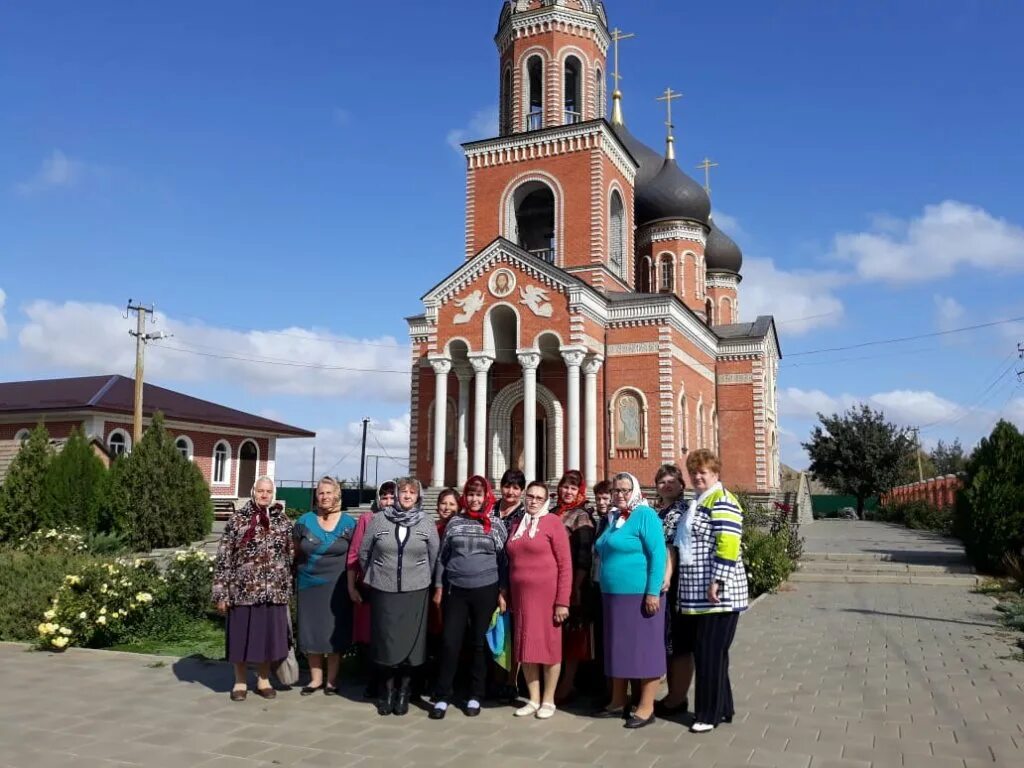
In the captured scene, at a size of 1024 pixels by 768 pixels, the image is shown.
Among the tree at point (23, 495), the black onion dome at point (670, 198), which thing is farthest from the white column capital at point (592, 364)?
the tree at point (23, 495)

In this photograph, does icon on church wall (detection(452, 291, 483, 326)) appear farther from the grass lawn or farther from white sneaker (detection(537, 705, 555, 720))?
white sneaker (detection(537, 705, 555, 720))

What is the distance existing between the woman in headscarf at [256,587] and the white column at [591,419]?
54.9 ft

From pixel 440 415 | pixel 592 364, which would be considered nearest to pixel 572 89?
pixel 592 364

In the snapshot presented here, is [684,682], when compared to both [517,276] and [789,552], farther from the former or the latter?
[517,276]

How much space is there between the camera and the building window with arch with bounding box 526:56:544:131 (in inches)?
1065

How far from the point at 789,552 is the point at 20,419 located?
87.7 feet

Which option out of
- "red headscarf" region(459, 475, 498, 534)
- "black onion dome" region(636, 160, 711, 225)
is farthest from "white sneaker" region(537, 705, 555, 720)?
"black onion dome" region(636, 160, 711, 225)

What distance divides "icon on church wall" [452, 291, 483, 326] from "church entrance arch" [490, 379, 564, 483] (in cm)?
289

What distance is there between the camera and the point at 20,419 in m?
28.9

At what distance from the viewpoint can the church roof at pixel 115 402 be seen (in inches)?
1118

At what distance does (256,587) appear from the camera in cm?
629

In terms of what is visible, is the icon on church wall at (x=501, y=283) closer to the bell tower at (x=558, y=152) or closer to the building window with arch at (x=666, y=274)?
the bell tower at (x=558, y=152)

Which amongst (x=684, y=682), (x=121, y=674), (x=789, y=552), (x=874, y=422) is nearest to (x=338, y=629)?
(x=121, y=674)

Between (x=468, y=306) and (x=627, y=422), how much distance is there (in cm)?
580
